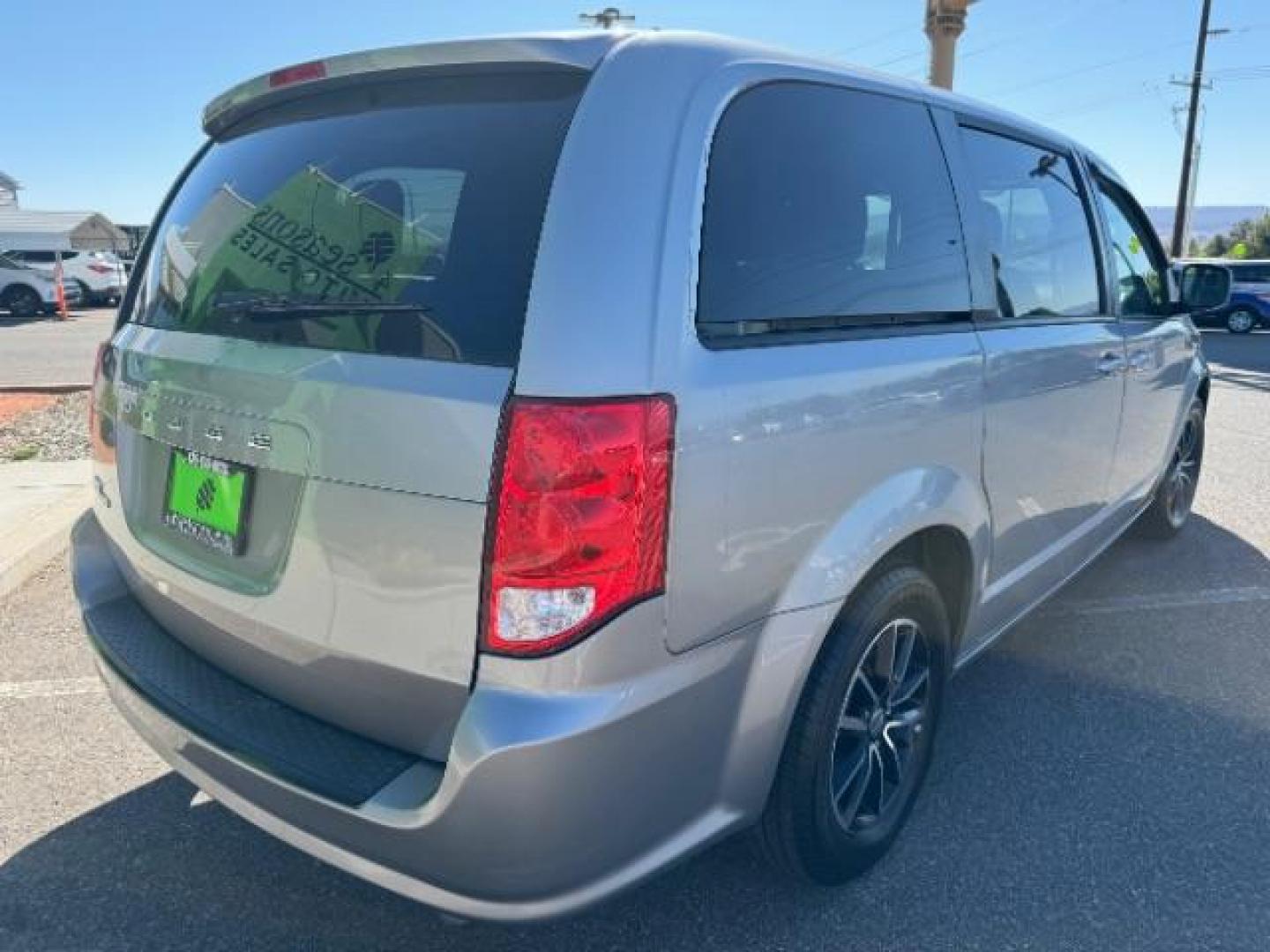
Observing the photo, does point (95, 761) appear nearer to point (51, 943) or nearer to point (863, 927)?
point (51, 943)

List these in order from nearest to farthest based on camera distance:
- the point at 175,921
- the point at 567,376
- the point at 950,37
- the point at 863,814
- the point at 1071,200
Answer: the point at 567,376 < the point at 175,921 < the point at 863,814 < the point at 1071,200 < the point at 950,37

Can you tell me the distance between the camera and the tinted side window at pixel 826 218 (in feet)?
5.98

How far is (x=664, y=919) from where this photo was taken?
2242 mm

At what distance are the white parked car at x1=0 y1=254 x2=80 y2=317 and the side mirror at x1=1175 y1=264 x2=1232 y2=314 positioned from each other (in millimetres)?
22856

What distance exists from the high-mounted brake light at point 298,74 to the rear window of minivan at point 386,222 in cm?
5

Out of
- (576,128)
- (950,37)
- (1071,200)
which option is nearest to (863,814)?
(576,128)

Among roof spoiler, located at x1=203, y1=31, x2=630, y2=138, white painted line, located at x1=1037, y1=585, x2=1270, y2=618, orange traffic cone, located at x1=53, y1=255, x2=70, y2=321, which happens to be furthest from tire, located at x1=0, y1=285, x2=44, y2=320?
white painted line, located at x1=1037, y1=585, x2=1270, y2=618

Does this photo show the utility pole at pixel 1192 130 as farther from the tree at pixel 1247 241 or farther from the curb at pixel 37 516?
the curb at pixel 37 516

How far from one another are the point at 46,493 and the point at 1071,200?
550 cm

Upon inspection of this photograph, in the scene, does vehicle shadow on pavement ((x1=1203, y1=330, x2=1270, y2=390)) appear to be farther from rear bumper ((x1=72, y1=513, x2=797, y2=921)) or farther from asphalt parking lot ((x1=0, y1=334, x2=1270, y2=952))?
rear bumper ((x1=72, y1=513, x2=797, y2=921))

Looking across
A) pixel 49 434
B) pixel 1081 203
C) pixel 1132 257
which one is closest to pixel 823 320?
pixel 1081 203

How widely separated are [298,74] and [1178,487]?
4.59m

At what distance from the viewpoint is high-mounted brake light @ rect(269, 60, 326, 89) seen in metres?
2.07

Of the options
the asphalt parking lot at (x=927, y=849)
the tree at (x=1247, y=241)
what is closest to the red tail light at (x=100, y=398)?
Answer: the asphalt parking lot at (x=927, y=849)
